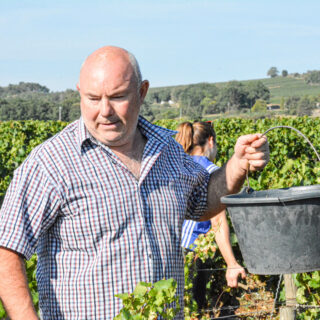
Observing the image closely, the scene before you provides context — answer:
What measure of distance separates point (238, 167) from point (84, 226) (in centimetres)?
71

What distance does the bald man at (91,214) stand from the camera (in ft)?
6.45

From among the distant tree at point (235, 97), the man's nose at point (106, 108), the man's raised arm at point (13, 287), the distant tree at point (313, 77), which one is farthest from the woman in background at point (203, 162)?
the distant tree at point (313, 77)

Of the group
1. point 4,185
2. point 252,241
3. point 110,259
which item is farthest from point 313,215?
point 4,185

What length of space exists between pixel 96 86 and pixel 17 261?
646mm

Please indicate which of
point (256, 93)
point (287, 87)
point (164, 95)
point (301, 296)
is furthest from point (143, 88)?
point (287, 87)

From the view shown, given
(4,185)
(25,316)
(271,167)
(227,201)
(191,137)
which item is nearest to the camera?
(25,316)

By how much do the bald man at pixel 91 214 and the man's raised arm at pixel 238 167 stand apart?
36 cm

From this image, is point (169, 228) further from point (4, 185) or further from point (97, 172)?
point (4, 185)

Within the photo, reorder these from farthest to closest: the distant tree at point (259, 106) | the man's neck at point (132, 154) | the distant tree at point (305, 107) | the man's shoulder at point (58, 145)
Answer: the distant tree at point (259, 106) → the distant tree at point (305, 107) → the man's neck at point (132, 154) → the man's shoulder at point (58, 145)

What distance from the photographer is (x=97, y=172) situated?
2076 mm

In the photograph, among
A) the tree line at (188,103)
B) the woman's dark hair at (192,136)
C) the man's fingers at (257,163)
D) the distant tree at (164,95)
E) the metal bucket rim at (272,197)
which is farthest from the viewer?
the distant tree at (164,95)

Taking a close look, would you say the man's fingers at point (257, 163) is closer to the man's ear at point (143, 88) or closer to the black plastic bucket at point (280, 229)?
the black plastic bucket at point (280, 229)

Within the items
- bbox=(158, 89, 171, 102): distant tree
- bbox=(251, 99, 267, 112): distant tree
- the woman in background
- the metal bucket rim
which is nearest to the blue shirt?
the woman in background

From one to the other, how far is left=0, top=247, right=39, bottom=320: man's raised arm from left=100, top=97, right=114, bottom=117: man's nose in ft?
1.82
